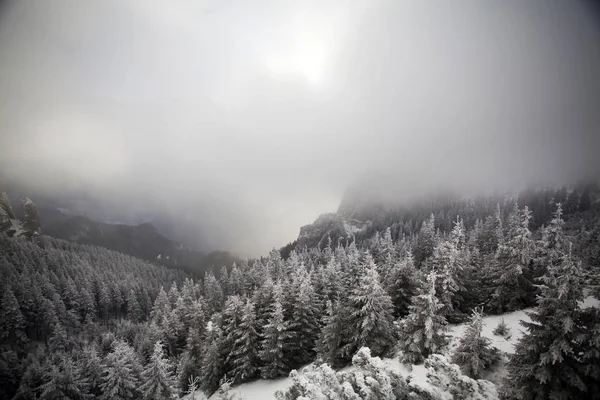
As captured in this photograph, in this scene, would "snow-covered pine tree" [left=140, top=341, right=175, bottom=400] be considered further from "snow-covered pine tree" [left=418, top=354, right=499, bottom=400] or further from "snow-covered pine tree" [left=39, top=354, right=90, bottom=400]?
"snow-covered pine tree" [left=418, top=354, right=499, bottom=400]

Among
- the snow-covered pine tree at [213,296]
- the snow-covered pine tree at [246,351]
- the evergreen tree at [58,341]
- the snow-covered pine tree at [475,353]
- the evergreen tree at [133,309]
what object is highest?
the snow-covered pine tree at [475,353]

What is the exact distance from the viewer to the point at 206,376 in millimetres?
30297

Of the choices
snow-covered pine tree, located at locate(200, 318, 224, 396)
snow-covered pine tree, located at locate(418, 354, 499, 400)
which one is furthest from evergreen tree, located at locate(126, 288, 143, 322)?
snow-covered pine tree, located at locate(418, 354, 499, 400)

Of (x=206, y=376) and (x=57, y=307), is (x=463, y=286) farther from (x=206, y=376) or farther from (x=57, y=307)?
(x=57, y=307)

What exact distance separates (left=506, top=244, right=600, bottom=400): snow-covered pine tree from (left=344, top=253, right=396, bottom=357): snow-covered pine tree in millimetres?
10308

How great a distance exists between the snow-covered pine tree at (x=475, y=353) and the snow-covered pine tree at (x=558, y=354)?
284 cm

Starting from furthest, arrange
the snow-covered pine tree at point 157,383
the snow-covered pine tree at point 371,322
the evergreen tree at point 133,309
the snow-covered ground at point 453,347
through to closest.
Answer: the evergreen tree at point 133,309 < the snow-covered pine tree at point 157,383 < the snow-covered pine tree at point 371,322 < the snow-covered ground at point 453,347

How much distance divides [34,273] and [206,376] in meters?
101

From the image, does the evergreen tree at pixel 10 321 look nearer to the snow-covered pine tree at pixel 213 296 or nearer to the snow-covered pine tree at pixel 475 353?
the snow-covered pine tree at pixel 213 296

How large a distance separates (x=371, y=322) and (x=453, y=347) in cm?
627

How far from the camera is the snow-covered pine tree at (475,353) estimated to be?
1563 cm

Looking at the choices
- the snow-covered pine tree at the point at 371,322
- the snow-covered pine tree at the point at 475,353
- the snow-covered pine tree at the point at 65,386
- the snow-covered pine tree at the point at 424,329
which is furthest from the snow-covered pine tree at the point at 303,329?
the snow-covered pine tree at the point at 65,386

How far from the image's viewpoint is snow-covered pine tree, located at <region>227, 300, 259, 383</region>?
27.8 m

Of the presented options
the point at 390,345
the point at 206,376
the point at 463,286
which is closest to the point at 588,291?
the point at 463,286
